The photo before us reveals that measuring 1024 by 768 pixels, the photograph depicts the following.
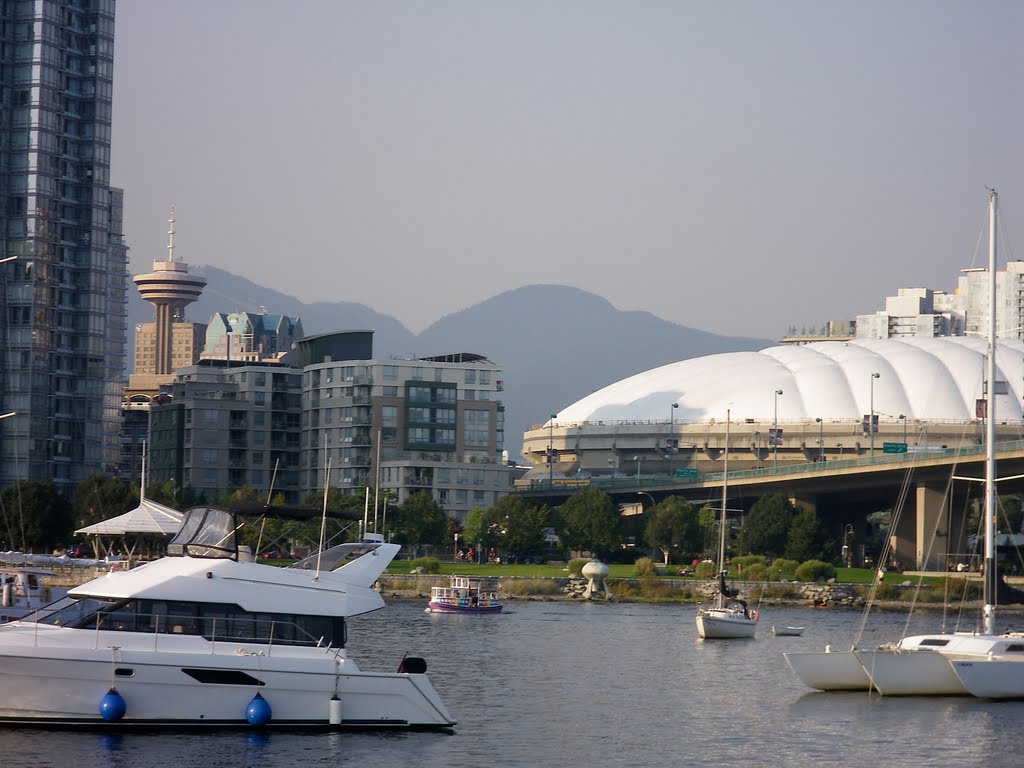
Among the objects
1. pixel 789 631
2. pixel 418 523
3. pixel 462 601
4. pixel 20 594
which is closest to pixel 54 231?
pixel 418 523

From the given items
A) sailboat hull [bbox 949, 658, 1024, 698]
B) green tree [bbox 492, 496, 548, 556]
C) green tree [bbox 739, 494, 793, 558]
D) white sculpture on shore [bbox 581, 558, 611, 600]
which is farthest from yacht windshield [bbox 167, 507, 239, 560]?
green tree [bbox 739, 494, 793, 558]

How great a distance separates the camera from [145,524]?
338 feet

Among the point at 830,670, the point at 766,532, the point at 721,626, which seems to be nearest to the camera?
the point at 830,670

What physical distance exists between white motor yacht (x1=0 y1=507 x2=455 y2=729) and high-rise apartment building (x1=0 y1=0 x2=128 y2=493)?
128 metres

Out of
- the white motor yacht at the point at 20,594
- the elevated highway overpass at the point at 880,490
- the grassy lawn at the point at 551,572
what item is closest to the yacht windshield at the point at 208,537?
the white motor yacht at the point at 20,594

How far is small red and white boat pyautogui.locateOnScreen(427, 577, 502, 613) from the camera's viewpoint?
4360 inches

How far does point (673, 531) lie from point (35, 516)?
59.6 meters

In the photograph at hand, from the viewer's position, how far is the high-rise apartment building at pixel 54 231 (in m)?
172

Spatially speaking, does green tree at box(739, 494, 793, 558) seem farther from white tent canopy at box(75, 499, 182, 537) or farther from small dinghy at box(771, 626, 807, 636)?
white tent canopy at box(75, 499, 182, 537)

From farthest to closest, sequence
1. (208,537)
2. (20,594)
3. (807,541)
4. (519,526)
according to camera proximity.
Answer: (519,526) → (807,541) → (20,594) → (208,537)

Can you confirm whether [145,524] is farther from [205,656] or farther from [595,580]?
[205,656]

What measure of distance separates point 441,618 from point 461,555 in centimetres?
6080

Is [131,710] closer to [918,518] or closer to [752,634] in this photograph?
[752,634]

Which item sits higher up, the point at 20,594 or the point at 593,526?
the point at 593,526
